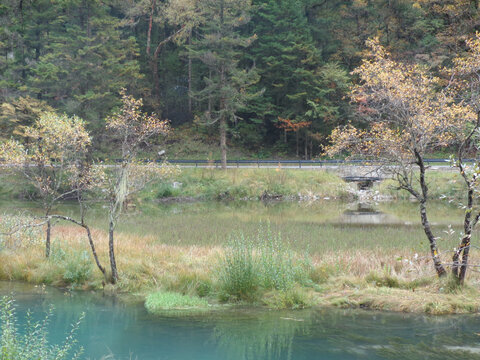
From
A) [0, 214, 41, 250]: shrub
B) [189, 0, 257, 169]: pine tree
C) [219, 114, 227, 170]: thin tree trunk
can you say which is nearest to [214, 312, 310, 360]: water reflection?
[0, 214, 41, 250]: shrub

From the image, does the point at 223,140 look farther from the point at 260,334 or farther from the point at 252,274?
the point at 260,334

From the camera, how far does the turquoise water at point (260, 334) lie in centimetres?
1127

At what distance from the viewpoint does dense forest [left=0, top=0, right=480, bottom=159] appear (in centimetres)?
4575

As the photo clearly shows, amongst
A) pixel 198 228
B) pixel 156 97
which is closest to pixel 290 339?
pixel 198 228

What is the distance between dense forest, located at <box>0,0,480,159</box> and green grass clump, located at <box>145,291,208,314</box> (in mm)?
31281

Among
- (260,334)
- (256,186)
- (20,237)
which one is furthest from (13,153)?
(256,186)

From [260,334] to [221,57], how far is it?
35.6m

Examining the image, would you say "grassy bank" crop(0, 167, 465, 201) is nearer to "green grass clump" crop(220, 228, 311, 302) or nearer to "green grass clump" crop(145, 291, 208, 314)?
"green grass clump" crop(145, 291, 208, 314)

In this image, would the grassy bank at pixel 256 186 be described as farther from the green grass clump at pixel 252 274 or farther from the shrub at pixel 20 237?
the green grass clump at pixel 252 274

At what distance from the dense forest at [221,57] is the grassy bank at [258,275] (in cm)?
2720

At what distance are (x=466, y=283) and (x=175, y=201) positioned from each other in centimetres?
3120

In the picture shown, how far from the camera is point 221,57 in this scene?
4453 centimetres

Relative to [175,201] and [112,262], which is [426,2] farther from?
[112,262]

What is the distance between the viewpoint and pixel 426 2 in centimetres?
5059
